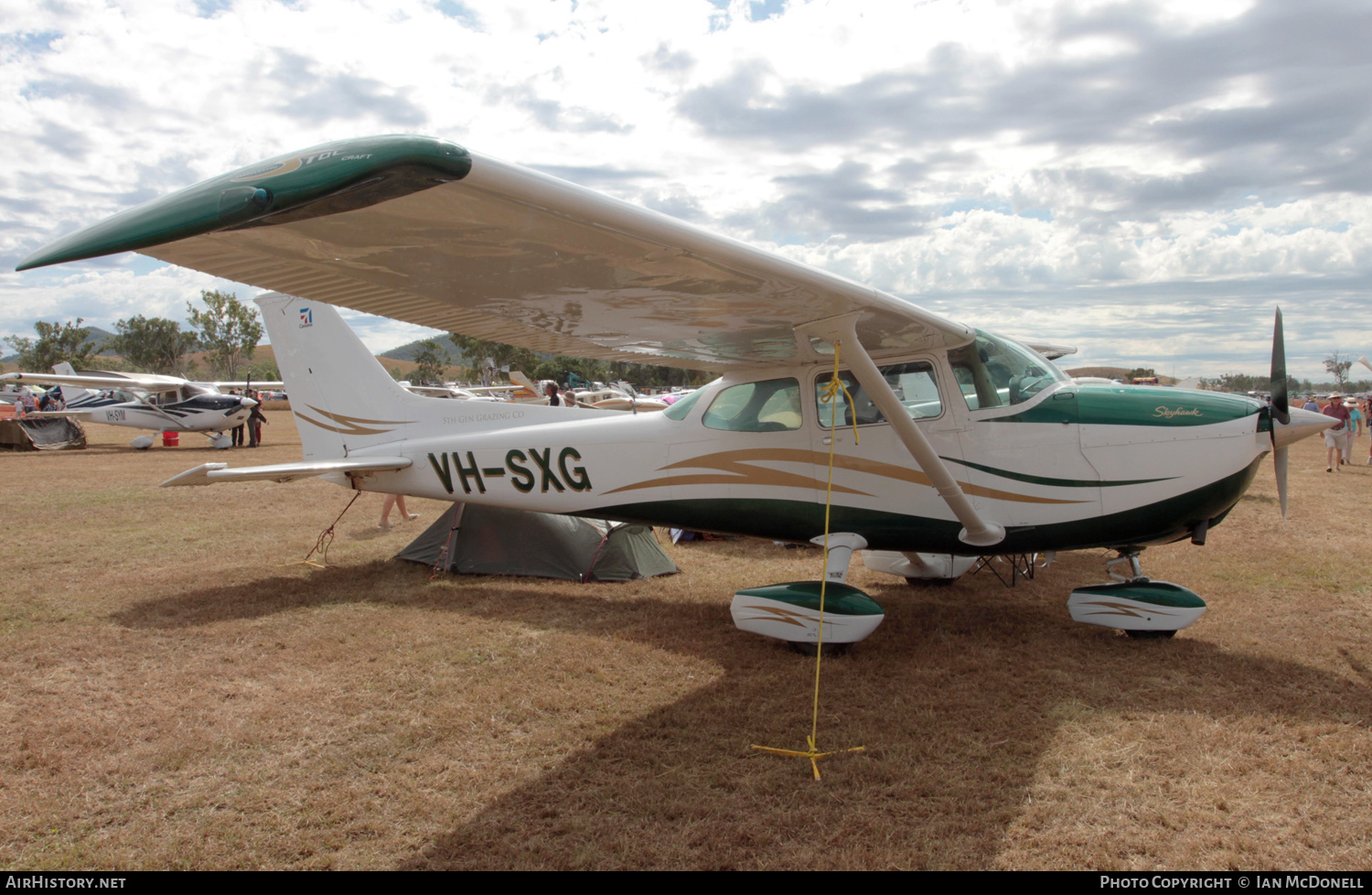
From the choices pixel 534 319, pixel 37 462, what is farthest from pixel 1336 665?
pixel 37 462

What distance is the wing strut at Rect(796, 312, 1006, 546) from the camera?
164 inches

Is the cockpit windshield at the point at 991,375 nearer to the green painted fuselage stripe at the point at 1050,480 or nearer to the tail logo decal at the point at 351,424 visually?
the green painted fuselage stripe at the point at 1050,480

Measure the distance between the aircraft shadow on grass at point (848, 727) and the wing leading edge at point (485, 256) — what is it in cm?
213

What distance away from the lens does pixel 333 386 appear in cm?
734

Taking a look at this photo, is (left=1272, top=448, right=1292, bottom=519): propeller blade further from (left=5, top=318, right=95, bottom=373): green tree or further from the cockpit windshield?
(left=5, top=318, right=95, bottom=373): green tree

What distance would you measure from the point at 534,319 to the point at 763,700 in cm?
255

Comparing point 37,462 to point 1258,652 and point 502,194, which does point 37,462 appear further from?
point 1258,652

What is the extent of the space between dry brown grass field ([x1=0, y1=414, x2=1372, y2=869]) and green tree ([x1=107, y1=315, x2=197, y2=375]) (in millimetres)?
94619

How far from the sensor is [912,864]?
2645 mm

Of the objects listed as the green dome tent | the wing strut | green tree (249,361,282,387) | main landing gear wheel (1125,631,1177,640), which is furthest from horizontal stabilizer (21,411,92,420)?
green tree (249,361,282,387)

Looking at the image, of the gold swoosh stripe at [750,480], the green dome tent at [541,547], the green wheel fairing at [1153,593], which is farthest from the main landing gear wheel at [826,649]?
the green dome tent at [541,547]

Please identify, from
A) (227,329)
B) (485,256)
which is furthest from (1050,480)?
(227,329)

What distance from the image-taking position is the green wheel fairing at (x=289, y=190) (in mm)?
2164

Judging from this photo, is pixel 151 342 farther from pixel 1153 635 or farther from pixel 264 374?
pixel 1153 635
